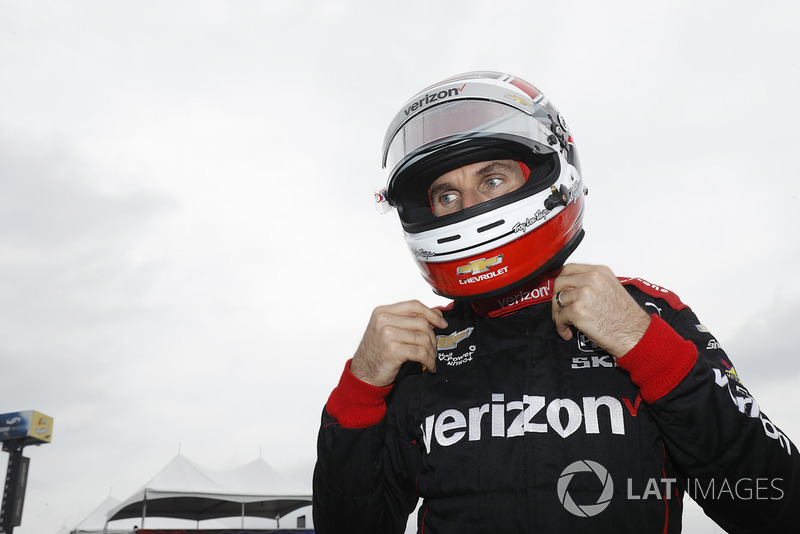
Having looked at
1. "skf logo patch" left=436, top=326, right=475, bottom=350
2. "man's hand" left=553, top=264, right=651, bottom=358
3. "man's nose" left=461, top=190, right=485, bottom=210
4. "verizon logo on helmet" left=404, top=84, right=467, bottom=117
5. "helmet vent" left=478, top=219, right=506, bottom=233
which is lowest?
"man's hand" left=553, top=264, right=651, bottom=358

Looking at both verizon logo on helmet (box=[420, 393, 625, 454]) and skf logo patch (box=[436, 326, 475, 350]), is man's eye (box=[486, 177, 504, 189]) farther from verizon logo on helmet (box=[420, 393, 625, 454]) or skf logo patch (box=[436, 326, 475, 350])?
verizon logo on helmet (box=[420, 393, 625, 454])

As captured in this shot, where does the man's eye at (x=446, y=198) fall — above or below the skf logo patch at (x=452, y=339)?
above

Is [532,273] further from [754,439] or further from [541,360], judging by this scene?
[754,439]

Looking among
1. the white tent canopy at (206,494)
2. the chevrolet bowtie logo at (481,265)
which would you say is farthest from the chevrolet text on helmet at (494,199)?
the white tent canopy at (206,494)

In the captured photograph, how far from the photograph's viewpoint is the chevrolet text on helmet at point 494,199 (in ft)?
6.92

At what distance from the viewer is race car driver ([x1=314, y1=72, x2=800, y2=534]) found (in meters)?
1.63

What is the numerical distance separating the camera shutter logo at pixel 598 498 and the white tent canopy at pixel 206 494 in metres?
15.2

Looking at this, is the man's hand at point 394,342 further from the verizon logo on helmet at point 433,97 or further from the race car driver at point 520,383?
the verizon logo on helmet at point 433,97

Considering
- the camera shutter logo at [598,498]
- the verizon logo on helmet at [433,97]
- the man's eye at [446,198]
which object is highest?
the verizon logo on helmet at [433,97]

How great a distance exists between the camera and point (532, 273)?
2098mm

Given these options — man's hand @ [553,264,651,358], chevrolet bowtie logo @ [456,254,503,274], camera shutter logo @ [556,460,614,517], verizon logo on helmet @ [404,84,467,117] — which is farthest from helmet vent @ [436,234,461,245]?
camera shutter logo @ [556,460,614,517]

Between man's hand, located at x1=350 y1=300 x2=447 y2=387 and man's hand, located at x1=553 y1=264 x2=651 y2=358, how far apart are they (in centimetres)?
50

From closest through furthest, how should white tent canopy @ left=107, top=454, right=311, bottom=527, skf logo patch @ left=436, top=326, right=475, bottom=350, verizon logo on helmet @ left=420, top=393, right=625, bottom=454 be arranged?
verizon logo on helmet @ left=420, top=393, right=625, bottom=454 < skf logo patch @ left=436, top=326, right=475, bottom=350 < white tent canopy @ left=107, top=454, right=311, bottom=527

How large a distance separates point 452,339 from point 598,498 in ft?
2.60
